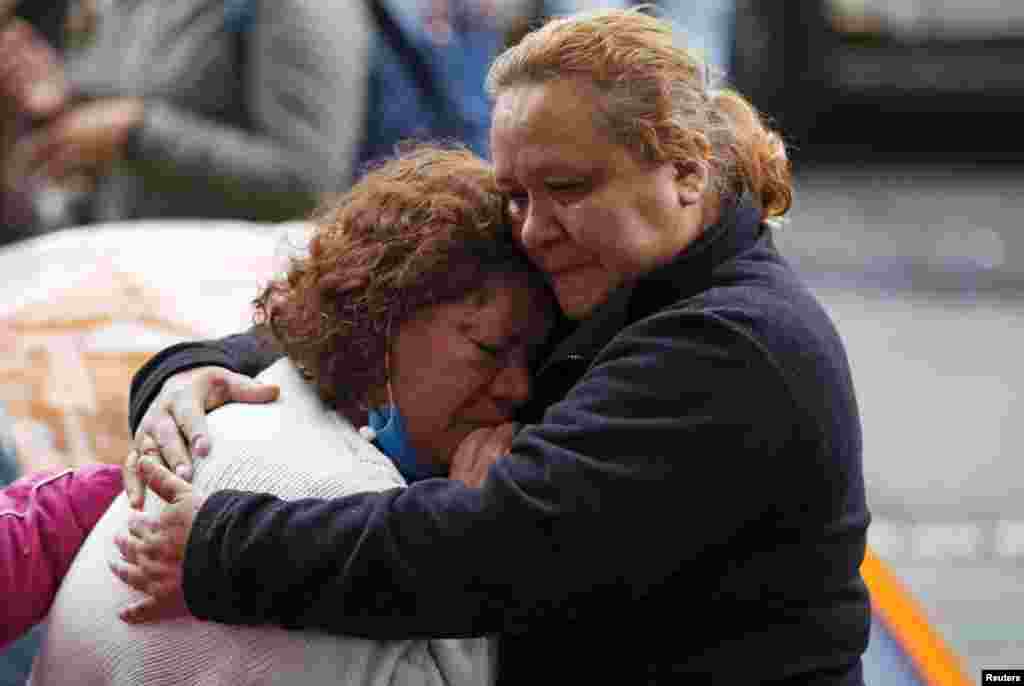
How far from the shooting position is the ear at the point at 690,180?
2029 mm

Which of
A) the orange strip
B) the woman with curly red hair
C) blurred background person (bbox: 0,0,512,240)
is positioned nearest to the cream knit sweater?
the woman with curly red hair

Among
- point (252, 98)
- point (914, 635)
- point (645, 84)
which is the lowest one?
point (914, 635)

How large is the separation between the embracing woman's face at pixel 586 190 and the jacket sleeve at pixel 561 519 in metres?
0.13

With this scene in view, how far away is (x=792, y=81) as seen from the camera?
1047 centimetres

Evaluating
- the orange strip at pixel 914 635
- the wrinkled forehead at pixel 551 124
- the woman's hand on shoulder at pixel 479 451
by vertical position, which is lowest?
the orange strip at pixel 914 635

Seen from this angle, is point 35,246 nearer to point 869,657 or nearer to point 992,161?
point 869,657

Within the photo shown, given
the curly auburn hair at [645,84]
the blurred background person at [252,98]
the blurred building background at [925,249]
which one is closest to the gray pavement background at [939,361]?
the blurred building background at [925,249]

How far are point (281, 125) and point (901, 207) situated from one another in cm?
566

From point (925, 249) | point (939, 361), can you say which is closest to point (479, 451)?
point (939, 361)

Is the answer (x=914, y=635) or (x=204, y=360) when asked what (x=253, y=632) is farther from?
(x=914, y=635)

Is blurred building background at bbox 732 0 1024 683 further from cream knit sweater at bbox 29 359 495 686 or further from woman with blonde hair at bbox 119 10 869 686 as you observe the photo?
cream knit sweater at bbox 29 359 495 686

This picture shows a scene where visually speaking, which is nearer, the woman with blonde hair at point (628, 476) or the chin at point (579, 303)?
the woman with blonde hair at point (628, 476)

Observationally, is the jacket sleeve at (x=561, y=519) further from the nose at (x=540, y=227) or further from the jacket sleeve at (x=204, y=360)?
the jacket sleeve at (x=204, y=360)

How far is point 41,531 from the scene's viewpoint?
2285 millimetres
